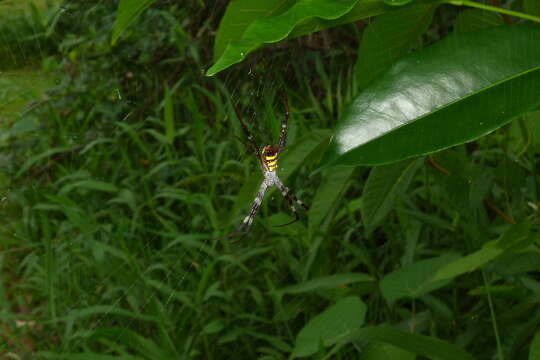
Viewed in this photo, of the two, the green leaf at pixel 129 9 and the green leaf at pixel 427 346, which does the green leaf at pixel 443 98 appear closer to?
the green leaf at pixel 129 9

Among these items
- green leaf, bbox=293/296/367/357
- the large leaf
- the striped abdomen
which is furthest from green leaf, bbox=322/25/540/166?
green leaf, bbox=293/296/367/357

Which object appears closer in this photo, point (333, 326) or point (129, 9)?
point (129, 9)

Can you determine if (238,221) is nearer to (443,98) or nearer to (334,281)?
(334,281)

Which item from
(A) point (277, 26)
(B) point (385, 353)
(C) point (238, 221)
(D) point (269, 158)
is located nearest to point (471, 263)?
(B) point (385, 353)

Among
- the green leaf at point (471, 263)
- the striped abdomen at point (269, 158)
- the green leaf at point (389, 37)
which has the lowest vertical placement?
the green leaf at point (471, 263)

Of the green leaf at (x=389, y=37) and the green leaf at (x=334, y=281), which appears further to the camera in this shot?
the green leaf at (x=334, y=281)

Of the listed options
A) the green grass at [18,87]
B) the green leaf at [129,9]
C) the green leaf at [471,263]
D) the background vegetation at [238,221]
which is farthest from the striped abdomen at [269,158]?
the green grass at [18,87]

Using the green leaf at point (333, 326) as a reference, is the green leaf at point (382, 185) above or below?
above
